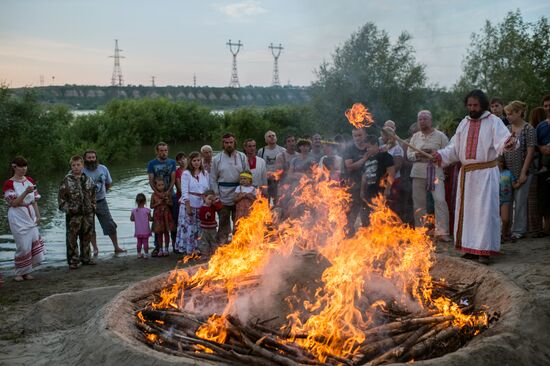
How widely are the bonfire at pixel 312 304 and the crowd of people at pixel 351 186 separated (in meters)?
1.80

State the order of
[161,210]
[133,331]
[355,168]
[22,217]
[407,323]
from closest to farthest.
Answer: [407,323] < [133,331] < [22,217] < [355,168] < [161,210]

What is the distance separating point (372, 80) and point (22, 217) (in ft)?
85.4

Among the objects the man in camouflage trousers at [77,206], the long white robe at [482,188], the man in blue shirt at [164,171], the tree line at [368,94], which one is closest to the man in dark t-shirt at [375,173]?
the long white robe at [482,188]

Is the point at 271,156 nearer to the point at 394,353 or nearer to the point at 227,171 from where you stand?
the point at 227,171

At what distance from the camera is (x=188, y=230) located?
962 centimetres

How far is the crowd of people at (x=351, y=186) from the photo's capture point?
759 cm

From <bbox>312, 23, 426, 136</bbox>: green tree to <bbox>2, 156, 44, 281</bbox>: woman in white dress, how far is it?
2497 cm

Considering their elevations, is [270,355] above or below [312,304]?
below

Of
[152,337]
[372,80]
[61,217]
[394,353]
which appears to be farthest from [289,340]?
[372,80]

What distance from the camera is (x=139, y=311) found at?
5.25m

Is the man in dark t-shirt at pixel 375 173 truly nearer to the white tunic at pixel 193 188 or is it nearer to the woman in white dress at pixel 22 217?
the white tunic at pixel 193 188

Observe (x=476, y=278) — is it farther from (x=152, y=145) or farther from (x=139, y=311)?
(x=152, y=145)

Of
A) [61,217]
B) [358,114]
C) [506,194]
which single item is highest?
[358,114]

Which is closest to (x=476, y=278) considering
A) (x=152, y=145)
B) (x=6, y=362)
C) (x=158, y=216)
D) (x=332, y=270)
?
(x=332, y=270)
